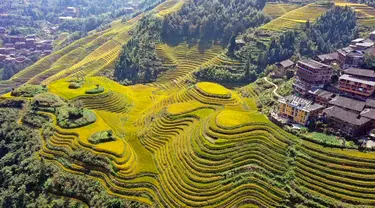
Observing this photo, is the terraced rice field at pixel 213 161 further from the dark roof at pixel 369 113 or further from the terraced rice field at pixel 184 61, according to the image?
the terraced rice field at pixel 184 61

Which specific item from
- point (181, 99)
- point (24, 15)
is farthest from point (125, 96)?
point (24, 15)

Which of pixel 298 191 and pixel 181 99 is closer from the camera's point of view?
pixel 298 191

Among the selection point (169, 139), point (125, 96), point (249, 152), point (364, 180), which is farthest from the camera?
point (125, 96)

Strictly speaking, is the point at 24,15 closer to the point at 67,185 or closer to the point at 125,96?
the point at 125,96

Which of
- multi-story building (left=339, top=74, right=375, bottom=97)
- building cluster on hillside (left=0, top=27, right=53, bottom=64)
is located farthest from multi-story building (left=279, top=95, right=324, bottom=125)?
building cluster on hillside (left=0, top=27, right=53, bottom=64)

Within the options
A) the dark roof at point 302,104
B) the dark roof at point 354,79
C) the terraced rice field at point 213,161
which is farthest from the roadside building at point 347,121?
the dark roof at point 354,79

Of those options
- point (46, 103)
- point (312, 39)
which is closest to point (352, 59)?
point (312, 39)
